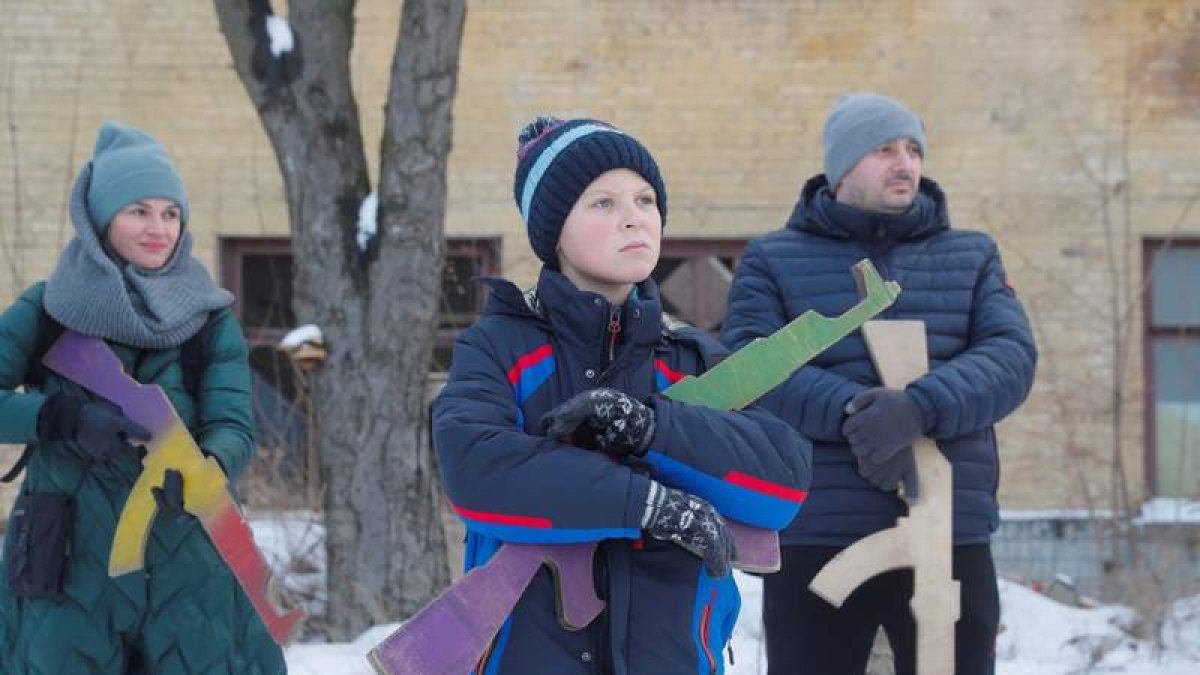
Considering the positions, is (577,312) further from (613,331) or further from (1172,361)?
(1172,361)

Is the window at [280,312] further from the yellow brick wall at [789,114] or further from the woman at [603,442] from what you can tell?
the woman at [603,442]

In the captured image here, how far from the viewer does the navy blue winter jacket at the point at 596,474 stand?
97.1 inches

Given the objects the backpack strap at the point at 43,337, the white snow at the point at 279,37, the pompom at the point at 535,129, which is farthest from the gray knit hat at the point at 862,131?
the white snow at the point at 279,37

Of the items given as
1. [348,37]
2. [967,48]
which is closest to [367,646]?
[348,37]

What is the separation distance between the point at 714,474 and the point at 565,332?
0.35 meters

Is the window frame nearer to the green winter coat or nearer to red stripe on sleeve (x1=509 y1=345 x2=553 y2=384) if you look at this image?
the green winter coat

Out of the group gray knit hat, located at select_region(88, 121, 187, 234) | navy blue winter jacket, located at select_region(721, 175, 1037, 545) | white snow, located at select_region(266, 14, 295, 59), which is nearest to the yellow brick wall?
white snow, located at select_region(266, 14, 295, 59)

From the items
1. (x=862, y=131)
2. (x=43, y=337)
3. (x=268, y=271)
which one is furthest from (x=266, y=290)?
(x=862, y=131)

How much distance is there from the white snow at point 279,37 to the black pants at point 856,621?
11.8 feet

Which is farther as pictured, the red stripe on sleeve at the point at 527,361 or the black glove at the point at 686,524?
the red stripe on sleeve at the point at 527,361

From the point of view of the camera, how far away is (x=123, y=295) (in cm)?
388

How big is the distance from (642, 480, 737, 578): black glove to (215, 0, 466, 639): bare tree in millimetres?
4218

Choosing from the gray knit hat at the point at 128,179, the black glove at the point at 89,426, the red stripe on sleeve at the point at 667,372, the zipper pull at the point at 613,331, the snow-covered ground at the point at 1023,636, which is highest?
the gray knit hat at the point at 128,179

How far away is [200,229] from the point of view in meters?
10.2
